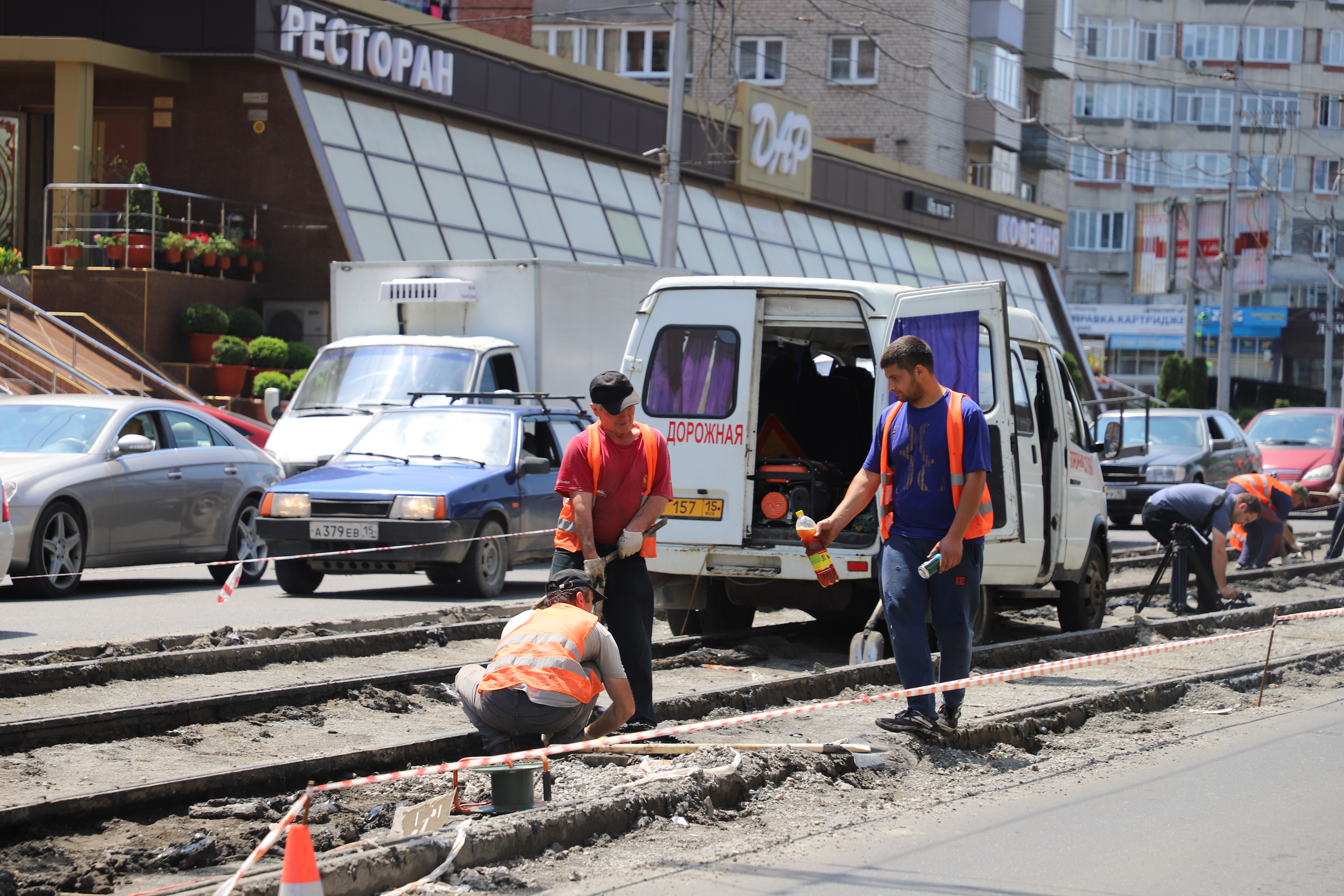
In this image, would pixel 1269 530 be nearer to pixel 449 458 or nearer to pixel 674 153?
pixel 449 458

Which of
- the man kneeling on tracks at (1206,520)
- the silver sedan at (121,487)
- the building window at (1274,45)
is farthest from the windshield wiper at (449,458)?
the building window at (1274,45)

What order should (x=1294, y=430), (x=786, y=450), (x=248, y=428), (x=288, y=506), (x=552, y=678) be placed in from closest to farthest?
(x=552, y=678) < (x=786, y=450) < (x=288, y=506) < (x=248, y=428) < (x=1294, y=430)

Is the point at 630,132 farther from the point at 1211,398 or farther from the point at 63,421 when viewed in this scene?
the point at 1211,398

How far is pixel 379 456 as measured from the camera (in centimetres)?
1438

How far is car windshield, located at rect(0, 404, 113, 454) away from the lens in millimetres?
12969

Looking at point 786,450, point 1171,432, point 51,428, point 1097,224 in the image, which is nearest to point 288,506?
point 51,428

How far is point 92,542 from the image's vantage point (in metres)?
12.7

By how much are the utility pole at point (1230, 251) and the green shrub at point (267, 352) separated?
80.1 ft

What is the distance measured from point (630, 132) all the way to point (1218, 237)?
2090 cm

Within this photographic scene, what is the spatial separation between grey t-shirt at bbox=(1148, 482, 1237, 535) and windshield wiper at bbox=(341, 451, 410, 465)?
640cm

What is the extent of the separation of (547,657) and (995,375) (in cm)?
473

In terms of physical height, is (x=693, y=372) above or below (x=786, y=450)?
above

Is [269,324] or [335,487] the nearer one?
[335,487]

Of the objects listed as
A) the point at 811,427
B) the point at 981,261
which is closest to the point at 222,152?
the point at 811,427
